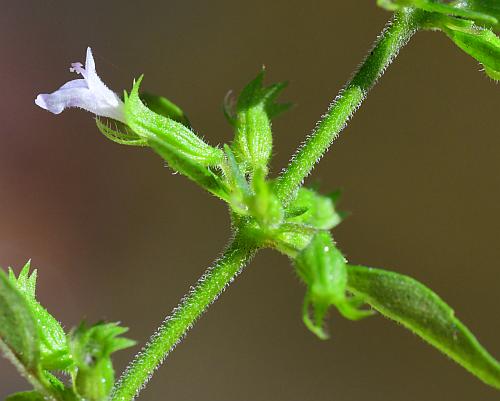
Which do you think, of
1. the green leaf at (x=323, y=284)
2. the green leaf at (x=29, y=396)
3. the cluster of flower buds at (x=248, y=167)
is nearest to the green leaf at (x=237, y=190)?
the cluster of flower buds at (x=248, y=167)

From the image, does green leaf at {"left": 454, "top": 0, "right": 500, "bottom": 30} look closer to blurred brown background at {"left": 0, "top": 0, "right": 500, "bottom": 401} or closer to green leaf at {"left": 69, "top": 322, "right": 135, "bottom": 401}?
green leaf at {"left": 69, "top": 322, "right": 135, "bottom": 401}

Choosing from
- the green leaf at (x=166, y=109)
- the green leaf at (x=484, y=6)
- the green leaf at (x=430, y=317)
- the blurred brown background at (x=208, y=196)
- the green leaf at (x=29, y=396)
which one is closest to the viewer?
the green leaf at (x=430, y=317)

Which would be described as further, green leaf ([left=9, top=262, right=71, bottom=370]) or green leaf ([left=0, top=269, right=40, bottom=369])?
green leaf ([left=9, top=262, right=71, bottom=370])

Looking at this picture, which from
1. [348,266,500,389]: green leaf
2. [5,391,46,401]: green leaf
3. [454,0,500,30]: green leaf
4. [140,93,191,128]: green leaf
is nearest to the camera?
[348,266,500,389]: green leaf

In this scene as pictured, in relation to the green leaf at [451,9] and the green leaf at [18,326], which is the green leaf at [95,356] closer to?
the green leaf at [18,326]

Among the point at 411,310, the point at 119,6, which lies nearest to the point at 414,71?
the point at 119,6

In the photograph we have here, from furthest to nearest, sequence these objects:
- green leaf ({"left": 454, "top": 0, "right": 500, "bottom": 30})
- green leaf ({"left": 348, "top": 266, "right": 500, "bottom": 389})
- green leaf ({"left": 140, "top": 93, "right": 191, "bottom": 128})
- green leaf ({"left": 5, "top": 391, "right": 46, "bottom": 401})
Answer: green leaf ({"left": 140, "top": 93, "right": 191, "bottom": 128})
green leaf ({"left": 454, "top": 0, "right": 500, "bottom": 30})
green leaf ({"left": 5, "top": 391, "right": 46, "bottom": 401})
green leaf ({"left": 348, "top": 266, "right": 500, "bottom": 389})

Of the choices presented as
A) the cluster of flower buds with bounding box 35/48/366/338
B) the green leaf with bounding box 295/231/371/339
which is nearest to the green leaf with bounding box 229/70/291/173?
the cluster of flower buds with bounding box 35/48/366/338
